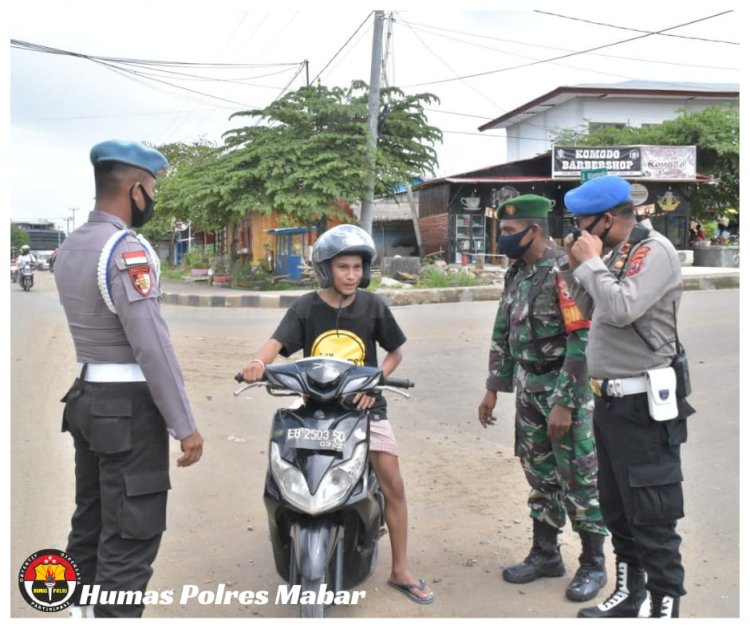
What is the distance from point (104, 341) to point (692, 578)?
278 centimetres

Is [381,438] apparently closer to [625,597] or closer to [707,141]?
[625,597]

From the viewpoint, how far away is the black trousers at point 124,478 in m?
2.41

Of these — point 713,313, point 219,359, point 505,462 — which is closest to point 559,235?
point 713,313

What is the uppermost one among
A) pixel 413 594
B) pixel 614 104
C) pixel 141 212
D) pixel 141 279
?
pixel 614 104

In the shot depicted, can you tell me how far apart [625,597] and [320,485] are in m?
1.46

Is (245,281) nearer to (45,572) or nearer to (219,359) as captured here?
(219,359)

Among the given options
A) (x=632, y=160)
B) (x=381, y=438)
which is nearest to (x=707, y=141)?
(x=632, y=160)

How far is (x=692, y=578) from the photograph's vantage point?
3293 millimetres

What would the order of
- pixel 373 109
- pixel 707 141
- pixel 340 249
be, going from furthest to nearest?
pixel 707 141 < pixel 373 109 < pixel 340 249

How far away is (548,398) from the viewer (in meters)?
3.21

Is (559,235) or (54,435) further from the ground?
(559,235)

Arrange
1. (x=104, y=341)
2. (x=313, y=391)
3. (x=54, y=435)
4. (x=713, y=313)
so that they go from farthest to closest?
(x=713, y=313) < (x=54, y=435) < (x=313, y=391) < (x=104, y=341)

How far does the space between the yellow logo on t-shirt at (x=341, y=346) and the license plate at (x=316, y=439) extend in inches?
18.6

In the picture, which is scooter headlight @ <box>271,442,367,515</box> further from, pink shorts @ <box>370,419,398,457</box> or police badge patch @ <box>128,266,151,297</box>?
police badge patch @ <box>128,266,151,297</box>
